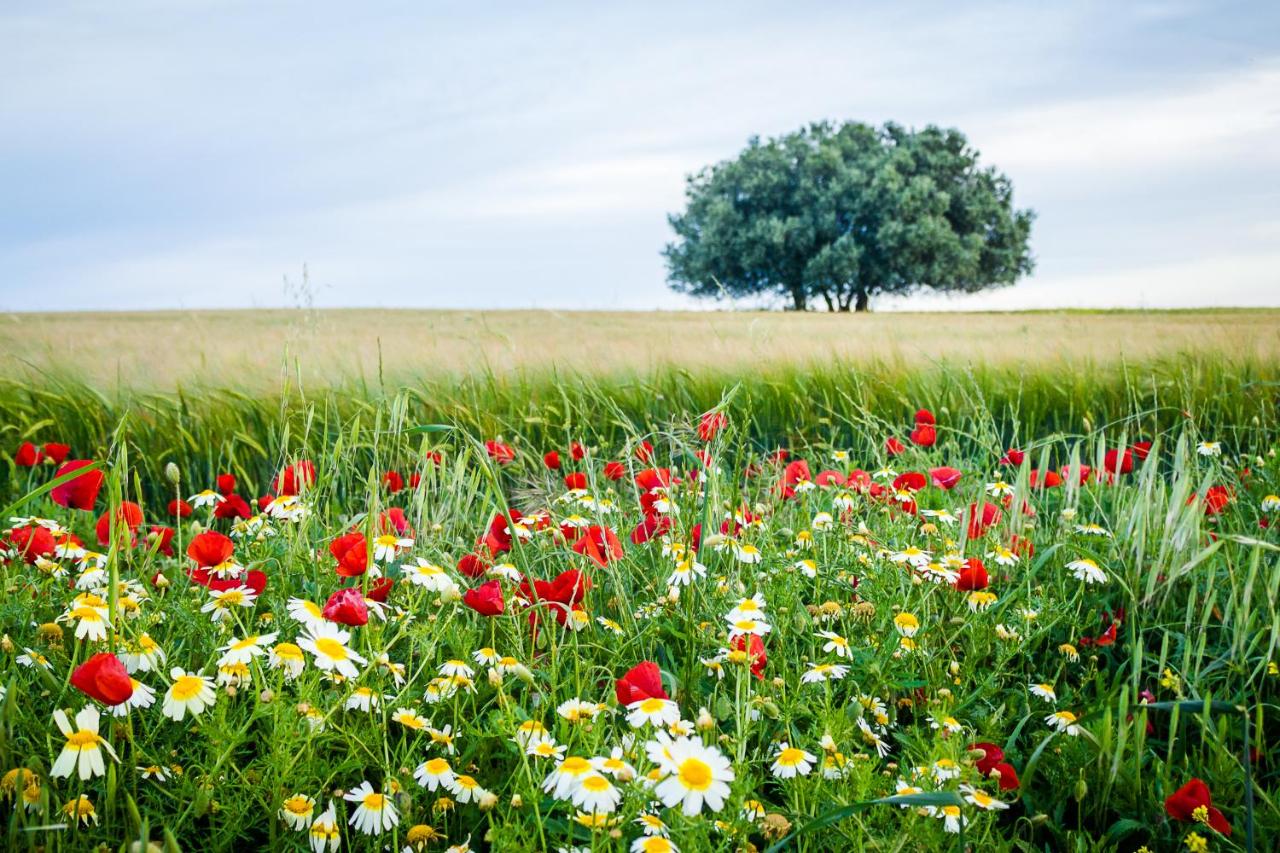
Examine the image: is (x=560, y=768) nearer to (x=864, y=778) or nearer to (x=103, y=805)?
(x=864, y=778)

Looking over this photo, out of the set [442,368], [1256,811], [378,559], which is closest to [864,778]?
[1256,811]

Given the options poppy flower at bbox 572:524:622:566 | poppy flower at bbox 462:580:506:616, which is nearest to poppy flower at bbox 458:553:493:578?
poppy flower at bbox 572:524:622:566

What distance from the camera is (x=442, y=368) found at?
5.04 m

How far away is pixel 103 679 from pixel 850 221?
2698 cm

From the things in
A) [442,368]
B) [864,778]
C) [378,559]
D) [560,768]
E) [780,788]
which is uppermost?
[442,368]

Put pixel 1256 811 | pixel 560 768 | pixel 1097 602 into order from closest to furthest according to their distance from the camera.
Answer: pixel 560 768, pixel 1256 811, pixel 1097 602

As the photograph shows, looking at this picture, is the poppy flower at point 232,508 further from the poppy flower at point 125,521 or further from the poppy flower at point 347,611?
the poppy flower at point 347,611

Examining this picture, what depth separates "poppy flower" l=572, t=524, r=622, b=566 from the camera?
2110mm

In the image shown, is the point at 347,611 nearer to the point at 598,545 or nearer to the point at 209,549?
the point at 209,549

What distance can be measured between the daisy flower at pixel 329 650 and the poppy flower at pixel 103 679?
25cm

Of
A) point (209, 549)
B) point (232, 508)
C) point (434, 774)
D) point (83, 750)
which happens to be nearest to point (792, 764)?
point (434, 774)

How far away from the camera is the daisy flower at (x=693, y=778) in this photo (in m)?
1.16

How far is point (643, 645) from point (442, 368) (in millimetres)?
3275

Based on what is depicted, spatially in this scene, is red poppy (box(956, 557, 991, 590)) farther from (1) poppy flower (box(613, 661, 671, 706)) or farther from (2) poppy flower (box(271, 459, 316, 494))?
(2) poppy flower (box(271, 459, 316, 494))
